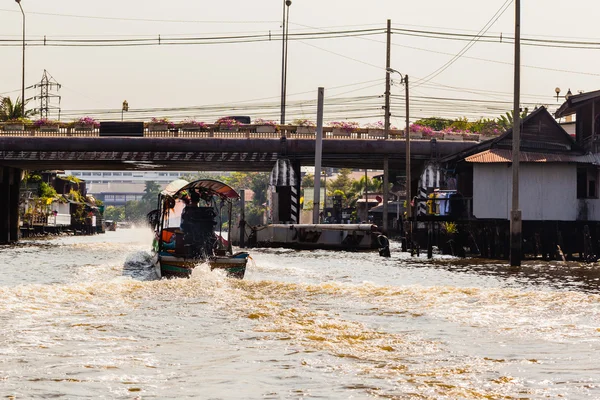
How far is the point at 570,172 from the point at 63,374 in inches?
1616

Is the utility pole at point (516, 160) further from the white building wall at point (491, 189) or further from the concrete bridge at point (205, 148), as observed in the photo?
the concrete bridge at point (205, 148)

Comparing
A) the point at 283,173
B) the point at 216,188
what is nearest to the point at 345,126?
the point at 283,173

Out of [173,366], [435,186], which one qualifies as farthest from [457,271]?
[435,186]

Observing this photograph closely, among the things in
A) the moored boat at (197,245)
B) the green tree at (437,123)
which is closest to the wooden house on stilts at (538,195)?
the moored boat at (197,245)

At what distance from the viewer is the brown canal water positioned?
12.5 meters

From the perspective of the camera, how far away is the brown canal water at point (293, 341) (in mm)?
12547

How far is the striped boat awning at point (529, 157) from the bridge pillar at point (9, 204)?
4242 centimetres

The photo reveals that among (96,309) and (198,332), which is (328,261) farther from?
(198,332)

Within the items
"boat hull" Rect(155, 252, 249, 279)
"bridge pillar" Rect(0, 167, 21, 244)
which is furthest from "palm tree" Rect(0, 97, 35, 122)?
"boat hull" Rect(155, 252, 249, 279)

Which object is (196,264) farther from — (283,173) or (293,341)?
(283,173)

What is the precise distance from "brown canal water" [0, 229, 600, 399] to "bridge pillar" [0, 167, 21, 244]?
5390 centimetres

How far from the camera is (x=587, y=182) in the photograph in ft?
168

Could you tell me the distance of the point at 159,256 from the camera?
30.7 m

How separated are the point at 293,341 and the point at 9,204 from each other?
67.9 metres
